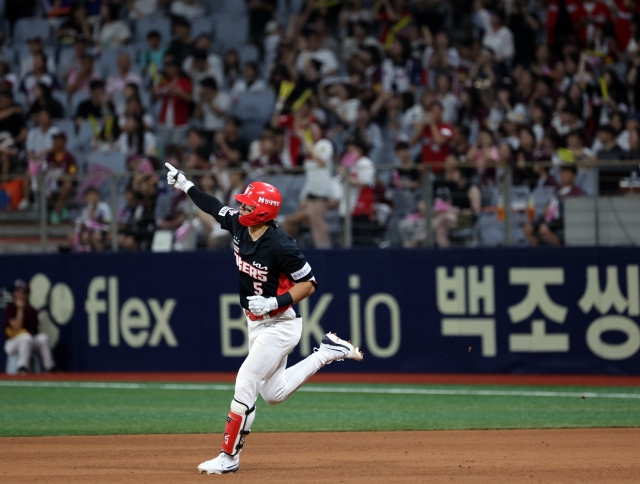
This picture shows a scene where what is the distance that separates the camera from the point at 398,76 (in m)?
18.1

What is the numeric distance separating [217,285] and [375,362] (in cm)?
272

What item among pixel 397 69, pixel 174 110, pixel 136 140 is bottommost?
pixel 136 140

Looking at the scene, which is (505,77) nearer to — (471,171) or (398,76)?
(398,76)

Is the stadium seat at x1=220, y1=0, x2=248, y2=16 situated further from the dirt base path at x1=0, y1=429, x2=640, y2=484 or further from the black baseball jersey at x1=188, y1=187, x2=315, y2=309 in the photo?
the black baseball jersey at x1=188, y1=187, x2=315, y2=309

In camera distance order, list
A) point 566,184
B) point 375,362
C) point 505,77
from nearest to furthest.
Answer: point 566,184
point 375,362
point 505,77

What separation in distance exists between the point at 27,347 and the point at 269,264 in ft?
30.8

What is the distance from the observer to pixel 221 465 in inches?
291

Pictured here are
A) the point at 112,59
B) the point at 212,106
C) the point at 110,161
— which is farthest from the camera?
the point at 112,59

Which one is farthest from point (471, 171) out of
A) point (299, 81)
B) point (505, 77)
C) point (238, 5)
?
point (238, 5)

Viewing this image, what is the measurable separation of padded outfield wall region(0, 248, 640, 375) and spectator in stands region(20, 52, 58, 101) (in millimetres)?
4798

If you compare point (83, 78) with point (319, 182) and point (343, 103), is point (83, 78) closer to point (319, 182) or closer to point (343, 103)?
point (343, 103)

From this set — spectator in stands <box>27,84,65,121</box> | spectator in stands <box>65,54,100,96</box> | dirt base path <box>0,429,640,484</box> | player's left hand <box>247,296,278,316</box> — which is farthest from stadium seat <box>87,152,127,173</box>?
player's left hand <box>247,296,278,316</box>

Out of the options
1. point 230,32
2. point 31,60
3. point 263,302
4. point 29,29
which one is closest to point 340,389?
point 263,302

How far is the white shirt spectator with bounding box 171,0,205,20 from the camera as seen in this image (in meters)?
20.9
